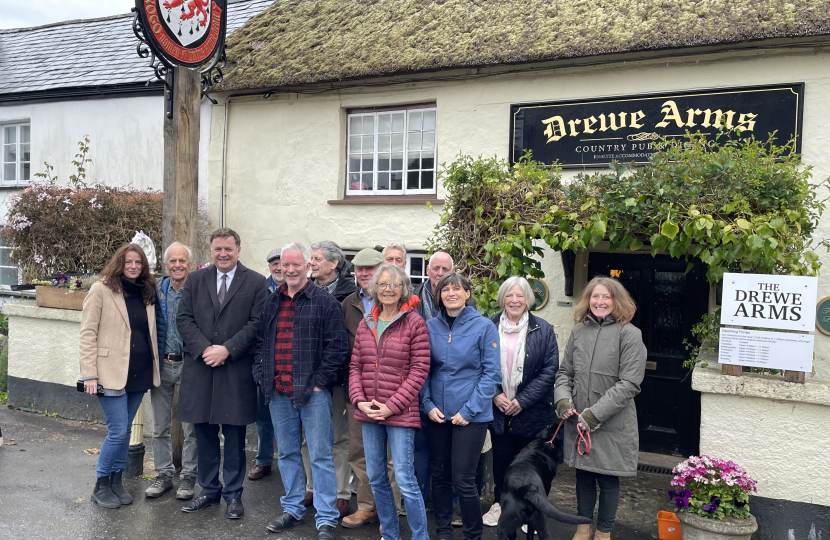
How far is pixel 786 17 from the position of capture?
6.25m

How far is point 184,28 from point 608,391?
5.23 metres

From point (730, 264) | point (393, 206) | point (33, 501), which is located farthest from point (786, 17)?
point (33, 501)

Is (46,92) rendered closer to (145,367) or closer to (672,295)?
(145,367)

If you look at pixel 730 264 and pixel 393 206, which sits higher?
pixel 393 206

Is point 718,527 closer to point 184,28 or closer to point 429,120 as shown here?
point 429,120

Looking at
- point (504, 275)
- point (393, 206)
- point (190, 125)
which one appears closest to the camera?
point (504, 275)

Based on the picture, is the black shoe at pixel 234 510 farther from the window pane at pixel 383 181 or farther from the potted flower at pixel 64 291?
the window pane at pixel 383 181

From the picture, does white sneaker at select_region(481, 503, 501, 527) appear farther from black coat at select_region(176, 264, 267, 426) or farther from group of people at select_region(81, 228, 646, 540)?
black coat at select_region(176, 264, 267, 426)

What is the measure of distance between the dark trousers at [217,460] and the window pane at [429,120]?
4.74 metres

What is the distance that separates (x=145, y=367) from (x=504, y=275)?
3077 millimetres

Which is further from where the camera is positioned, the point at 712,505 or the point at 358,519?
the point at 358,519

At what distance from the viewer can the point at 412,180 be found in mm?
8609

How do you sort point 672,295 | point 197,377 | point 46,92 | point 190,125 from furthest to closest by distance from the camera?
point 46,92, point 672,295, point 190,125, point 197,377

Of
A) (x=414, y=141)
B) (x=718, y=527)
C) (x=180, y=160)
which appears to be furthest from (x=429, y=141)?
(x=718, y=527)
